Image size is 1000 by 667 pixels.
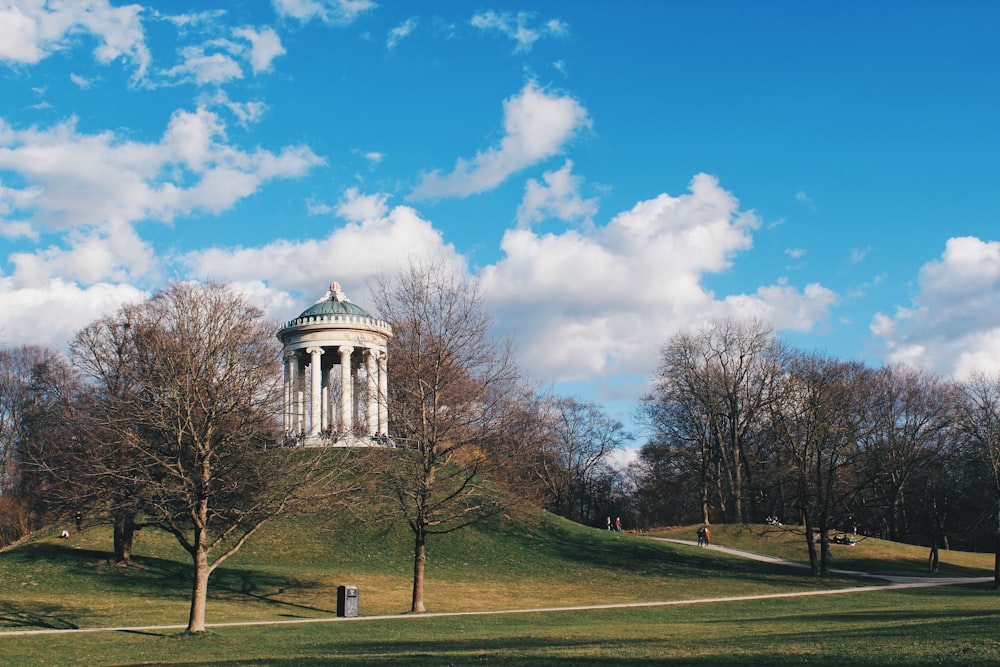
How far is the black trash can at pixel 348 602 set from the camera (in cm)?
2630

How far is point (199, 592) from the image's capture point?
21031 mm

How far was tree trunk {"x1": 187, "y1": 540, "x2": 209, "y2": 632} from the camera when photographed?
2084 cm

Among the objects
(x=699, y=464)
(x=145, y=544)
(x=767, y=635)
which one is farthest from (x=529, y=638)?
(x=699, y=464)

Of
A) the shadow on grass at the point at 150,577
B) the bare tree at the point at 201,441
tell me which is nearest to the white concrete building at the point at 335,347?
the shadow on grass at the point at 150,577

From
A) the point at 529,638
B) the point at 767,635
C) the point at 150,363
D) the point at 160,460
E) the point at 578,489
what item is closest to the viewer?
the point at 767,635

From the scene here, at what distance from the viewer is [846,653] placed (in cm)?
1321

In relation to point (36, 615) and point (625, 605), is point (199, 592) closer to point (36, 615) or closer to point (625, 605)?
point (36, 615)

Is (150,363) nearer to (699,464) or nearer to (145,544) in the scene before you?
(145,544)

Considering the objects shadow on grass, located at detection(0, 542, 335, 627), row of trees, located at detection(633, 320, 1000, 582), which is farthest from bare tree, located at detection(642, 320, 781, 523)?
Answer: shadow on grass, located at detection(0, 542, 335, 627)

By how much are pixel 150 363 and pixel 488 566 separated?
61.4ft

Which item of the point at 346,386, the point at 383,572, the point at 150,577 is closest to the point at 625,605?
the point at 383,572

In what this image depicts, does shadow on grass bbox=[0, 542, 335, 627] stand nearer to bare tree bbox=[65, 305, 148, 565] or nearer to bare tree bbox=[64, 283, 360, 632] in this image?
bare tree bbox=[65, 305, 148, 565]

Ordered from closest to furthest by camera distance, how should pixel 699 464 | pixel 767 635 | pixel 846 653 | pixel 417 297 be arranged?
pixel 846 653, pixel 767 635, pixel 417 297, pixel 699 464

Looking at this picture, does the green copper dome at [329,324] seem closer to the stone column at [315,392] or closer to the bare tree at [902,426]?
the stone column at [315,392]
